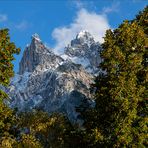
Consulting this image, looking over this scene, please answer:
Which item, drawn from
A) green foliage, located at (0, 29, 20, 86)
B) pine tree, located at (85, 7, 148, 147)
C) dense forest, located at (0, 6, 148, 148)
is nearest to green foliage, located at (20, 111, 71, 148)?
dense forest, located at (0, 6, 148, 148)

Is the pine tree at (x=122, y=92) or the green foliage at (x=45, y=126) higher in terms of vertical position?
the green foliage at (x=45, y=126)

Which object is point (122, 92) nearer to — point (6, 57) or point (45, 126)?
point (6, 57)

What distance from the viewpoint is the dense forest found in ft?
130

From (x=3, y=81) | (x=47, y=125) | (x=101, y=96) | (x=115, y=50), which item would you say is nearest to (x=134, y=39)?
(x=115, y=50)

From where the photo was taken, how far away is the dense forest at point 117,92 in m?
39.6

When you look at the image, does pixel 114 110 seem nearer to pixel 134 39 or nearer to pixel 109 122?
pixel 109 122

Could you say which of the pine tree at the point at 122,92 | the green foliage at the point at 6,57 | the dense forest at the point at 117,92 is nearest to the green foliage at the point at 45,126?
the dense forest at the point at 117,92

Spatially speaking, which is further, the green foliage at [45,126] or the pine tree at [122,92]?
the green foliage at [45,126]

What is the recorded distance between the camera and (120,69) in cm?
4219

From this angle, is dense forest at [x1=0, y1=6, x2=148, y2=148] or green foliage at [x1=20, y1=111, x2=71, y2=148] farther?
green foliage at [x1=20, y1=111, x2=71, y2=148]

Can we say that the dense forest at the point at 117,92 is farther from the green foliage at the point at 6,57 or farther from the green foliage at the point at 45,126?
the green foliage at the point at 45,126

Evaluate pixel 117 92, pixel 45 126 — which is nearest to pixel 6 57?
pixel 117 92

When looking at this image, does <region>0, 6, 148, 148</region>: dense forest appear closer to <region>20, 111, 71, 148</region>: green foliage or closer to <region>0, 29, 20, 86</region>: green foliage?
<region>0, 29, 20, 86</region>: green foliage

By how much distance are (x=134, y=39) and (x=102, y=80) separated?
15.9 ft
